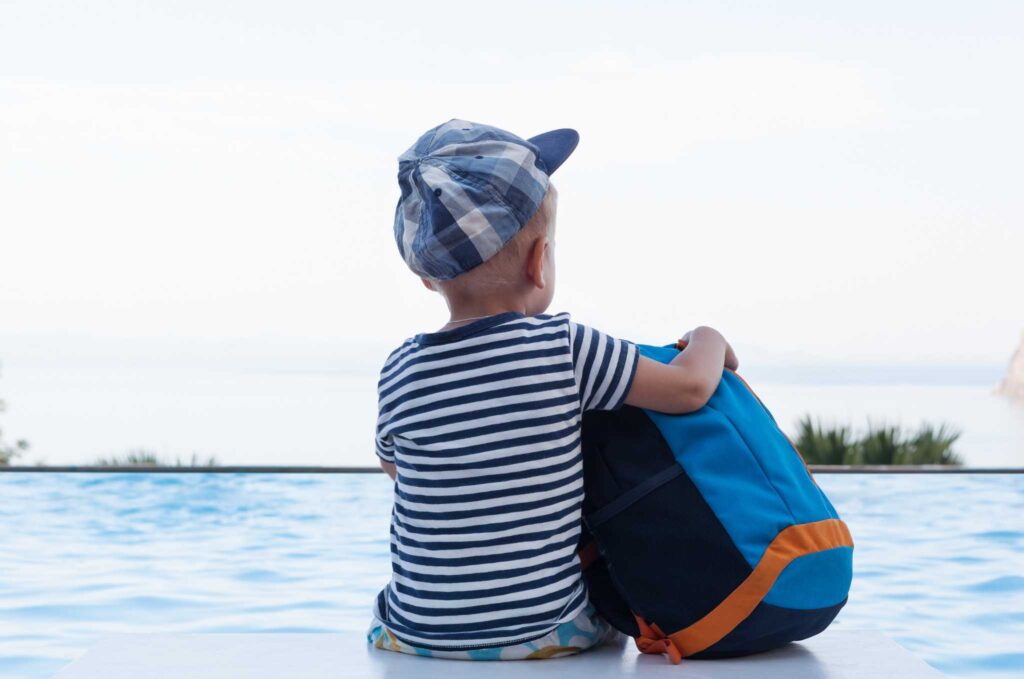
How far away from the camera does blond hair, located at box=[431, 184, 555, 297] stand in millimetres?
1247

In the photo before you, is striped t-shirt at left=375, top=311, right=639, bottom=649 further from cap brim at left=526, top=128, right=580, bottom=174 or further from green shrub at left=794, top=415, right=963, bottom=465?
green shrub at left=794, top=415, right=963, bottom=465

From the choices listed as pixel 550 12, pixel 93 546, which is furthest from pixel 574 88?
pixel 93 546

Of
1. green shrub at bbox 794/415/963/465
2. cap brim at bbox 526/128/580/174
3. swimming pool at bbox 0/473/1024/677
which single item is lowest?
green shrub at bbox 794/415/963/465

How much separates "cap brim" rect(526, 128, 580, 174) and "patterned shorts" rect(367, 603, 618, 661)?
0.53m

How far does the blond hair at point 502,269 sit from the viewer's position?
125cm

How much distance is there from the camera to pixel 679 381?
1.19m

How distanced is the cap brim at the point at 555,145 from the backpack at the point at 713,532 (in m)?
0.28

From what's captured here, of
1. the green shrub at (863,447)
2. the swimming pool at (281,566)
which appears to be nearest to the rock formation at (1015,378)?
the green shrub at (863,447)

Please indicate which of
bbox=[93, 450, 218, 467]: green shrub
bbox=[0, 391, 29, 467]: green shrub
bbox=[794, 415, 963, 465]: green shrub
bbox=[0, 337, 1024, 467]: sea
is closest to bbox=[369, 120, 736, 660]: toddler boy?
bbox=[0, 337, 1024, 467]: sea

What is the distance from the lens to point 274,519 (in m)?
4.25

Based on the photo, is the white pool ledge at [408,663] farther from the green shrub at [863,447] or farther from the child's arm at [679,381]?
the green shrub at [863,447]

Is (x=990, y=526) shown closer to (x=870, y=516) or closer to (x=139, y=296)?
(x=870, y=516)

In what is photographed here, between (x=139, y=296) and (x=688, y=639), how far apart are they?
1092 centimetres

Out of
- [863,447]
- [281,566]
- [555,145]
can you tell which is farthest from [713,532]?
[863,447]
